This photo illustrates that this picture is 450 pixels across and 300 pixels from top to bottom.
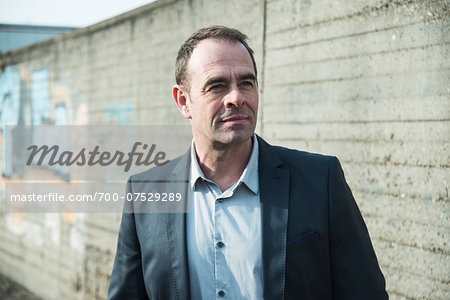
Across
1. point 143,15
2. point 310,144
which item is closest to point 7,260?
point 143,15

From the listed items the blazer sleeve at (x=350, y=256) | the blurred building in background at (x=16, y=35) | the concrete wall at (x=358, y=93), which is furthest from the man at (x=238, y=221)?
the blurred building in background at (x=16, y=35)

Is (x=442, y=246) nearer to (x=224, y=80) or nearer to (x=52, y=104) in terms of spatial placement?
(x=224, y=80)

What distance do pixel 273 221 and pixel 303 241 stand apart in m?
0.14

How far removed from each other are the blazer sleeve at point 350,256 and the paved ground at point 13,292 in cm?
603

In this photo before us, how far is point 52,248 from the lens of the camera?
20.8 feet

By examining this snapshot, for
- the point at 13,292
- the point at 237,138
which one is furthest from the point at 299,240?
the point at 13,292

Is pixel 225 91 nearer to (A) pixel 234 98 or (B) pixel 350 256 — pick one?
(A) pixel 234 98

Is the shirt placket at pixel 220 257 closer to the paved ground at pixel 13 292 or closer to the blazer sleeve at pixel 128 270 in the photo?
the blazer sleeve at pixel 128 270

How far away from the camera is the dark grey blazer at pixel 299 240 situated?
173 cm

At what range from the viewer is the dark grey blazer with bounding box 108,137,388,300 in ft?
5.66

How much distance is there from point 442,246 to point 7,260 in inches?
276

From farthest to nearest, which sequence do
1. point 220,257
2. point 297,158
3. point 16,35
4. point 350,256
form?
1. point 16,35
2. point 297,158
3. point 220,257
4. point 350,256

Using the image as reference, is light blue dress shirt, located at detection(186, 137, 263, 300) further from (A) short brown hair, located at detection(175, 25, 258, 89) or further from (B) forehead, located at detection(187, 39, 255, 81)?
(A) short brown hair, located at detection(175, 25, 258, 89)

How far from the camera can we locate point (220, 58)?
193 centimetres
